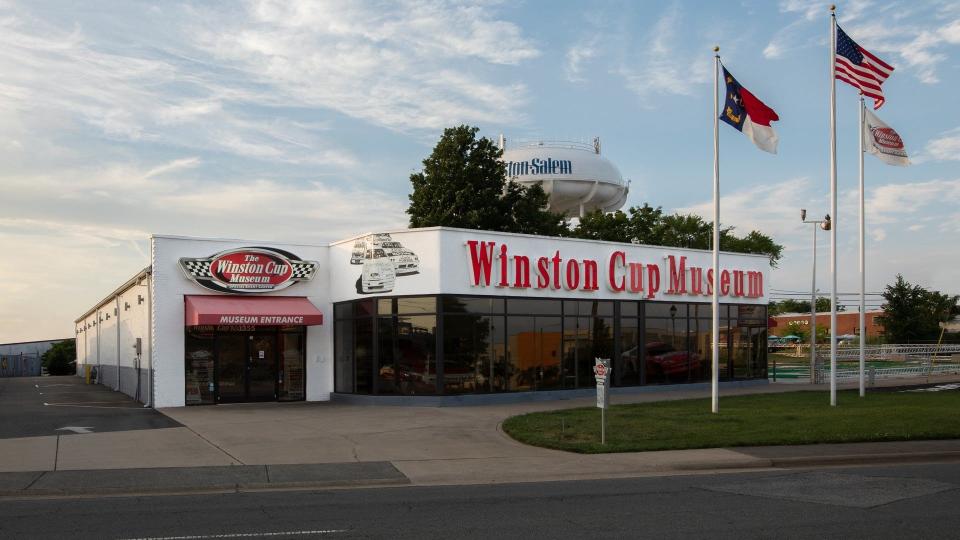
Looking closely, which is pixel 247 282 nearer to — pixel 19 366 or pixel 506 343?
pixel 506 343

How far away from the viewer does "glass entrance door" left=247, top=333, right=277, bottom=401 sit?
26953 millimetres

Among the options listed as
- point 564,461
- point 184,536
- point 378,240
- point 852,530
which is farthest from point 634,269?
point 184,536

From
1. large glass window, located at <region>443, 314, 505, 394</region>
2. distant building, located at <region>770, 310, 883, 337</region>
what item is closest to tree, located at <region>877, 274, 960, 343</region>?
distant building, located at <region>770, 310, 883, 337</region>

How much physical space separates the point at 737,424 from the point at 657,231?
39.6 m

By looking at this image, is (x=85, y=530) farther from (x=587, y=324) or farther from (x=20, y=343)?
(x=20, y=343)

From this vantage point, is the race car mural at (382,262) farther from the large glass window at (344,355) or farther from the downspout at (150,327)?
the downspout at (150,327)

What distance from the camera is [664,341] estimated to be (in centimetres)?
3023

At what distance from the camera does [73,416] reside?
22.7 m

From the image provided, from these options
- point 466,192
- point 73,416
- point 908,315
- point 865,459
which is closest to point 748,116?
point 865,459

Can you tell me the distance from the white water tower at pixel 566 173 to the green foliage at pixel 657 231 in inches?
56.9

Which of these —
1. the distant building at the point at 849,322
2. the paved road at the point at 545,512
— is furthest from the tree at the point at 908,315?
the paved road at the point at 545,512

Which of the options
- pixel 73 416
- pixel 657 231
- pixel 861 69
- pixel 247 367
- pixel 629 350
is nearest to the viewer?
pixel 73 416

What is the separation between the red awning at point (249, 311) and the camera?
24797mm

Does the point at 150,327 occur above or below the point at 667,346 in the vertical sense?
above
